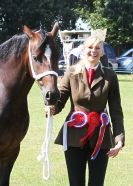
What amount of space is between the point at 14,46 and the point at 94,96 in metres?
1.10

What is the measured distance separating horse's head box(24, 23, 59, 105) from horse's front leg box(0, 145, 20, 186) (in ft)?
3.47

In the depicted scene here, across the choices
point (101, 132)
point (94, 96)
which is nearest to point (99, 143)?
point (101, 132)

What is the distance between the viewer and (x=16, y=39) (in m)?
5.51

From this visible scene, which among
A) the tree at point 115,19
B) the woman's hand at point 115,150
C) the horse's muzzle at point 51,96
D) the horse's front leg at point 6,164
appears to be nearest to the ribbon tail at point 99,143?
the woman's hand at point 115,150

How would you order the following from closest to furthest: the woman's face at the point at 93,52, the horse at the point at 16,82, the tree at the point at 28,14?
1. the woman's face at the point at 93,52
2. the horse at the point at 16,82
3. the tree at the point at 28,14

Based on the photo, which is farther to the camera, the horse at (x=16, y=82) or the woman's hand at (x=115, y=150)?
the horse at (x=16, y=82)

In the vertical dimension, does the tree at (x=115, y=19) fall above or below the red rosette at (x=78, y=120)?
below

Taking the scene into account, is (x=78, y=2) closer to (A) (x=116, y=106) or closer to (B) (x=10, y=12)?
(B) (x=10, y=12)

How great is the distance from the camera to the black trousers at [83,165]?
509cm

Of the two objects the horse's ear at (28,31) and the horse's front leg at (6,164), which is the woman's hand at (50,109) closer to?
the horse's ear at (28,31)

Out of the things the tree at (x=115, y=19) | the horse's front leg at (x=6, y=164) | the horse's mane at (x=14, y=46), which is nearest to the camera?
the horse's mane at (x=14, y=46)

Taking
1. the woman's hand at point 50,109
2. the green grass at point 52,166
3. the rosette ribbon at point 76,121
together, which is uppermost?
the woman's hand at point 50,109

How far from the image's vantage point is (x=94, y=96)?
504 centimetres

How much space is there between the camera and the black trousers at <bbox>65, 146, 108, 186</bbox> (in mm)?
5090
